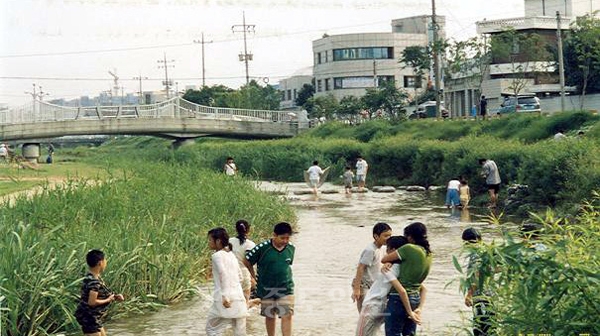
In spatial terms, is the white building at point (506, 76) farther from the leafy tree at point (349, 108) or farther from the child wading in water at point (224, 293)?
the child wading in water at point (224, 293)

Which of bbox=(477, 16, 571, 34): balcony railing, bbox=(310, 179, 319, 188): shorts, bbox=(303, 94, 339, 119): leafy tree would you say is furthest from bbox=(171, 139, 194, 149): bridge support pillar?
bbox=(310, 179, 319, 188): shorts

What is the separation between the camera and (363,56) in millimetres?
100000

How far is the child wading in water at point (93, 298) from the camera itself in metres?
9.20

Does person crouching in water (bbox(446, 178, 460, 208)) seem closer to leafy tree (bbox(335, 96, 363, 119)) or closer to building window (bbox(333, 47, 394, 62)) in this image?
leafy tree (bbox(335, 96, 363, 119))

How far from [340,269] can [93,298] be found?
866cm

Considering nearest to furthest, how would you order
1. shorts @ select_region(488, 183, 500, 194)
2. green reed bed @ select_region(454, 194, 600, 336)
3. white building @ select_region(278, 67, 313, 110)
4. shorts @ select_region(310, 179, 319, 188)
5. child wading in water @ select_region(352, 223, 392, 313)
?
1. green reed bed @ select_region(454, 194, 600, 336)
2. child wading in water @ select_region(352, 223, 392, 313)
3. shorts @ select_region(488, 183, 500, 194)
4. shorts @ select_region(310, 179, 319, 188)
5. white building @ select_region(278, 67, 313, 110)

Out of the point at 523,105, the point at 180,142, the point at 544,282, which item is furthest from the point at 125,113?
the point at 544,282

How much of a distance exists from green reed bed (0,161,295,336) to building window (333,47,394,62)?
8014 cm

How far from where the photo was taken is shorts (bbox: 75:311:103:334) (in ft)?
30.3

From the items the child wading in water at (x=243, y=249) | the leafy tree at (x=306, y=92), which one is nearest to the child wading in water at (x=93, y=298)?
the child wading in water at (x=243, y=249)

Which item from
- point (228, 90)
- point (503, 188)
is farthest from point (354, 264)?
point (228, 90)

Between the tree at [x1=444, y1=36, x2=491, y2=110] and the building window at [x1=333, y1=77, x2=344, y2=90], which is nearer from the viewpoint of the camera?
the tree at [x1=444, y1=36, x2=491, y2=110]

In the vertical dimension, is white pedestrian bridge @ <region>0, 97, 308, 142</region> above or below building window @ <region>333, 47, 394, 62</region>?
below

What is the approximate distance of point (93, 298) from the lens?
9.20 metres
